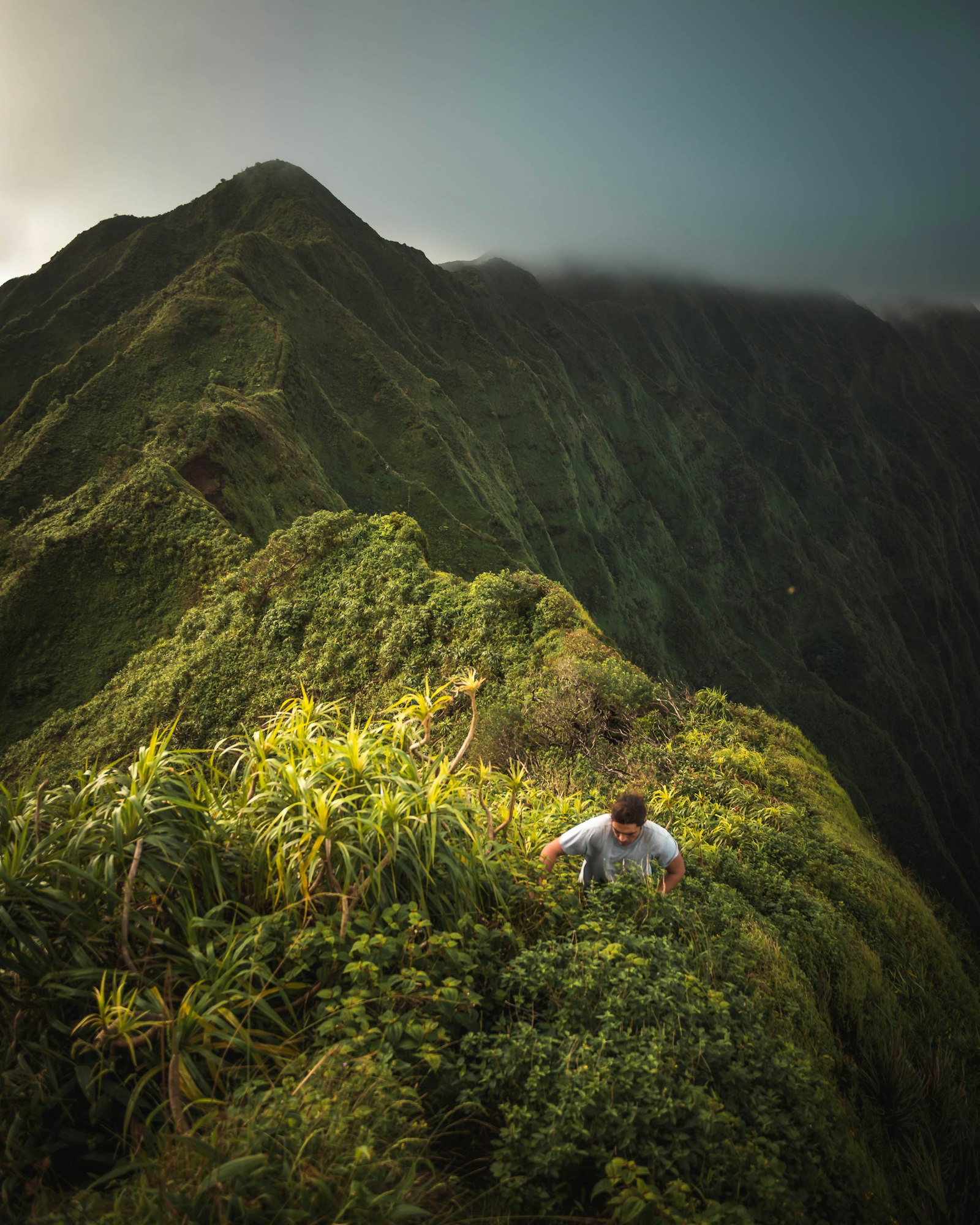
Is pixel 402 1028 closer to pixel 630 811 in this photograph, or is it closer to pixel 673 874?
pixel 630 811

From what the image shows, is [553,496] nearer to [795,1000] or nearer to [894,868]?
[894,868]

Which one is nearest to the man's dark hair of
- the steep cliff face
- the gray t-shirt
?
the gray t-shirt

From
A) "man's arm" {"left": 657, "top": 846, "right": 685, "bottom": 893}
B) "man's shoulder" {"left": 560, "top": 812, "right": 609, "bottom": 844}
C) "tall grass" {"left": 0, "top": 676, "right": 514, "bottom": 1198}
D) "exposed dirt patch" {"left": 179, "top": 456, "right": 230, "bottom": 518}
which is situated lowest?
"man's arm" {"left": 657, "top": 846, "right": 685, "bottom": 893}

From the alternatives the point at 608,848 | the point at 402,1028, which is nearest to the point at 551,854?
the point at 608,848

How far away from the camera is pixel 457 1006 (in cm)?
308

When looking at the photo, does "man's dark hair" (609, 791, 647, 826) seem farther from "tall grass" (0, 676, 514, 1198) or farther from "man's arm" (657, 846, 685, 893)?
"tall grass" (0, 676, 514, 1198)

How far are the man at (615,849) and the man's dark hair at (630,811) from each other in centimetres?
3

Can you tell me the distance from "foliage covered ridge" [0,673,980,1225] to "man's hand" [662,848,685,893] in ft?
0.39

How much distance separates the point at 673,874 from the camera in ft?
14.4

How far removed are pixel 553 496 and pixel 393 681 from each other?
131 feet

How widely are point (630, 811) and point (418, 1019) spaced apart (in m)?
1.84

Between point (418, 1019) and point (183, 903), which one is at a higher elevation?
point (183, 903)

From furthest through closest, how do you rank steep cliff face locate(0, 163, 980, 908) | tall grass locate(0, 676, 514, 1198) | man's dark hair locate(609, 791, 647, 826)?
steep cliff face locate(0, 163, 980, 908), man's dark hair locate(609, 791, 647, 826), tall grass locate(0, 676, 514, 1198)

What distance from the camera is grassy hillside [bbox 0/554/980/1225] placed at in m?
2.41
